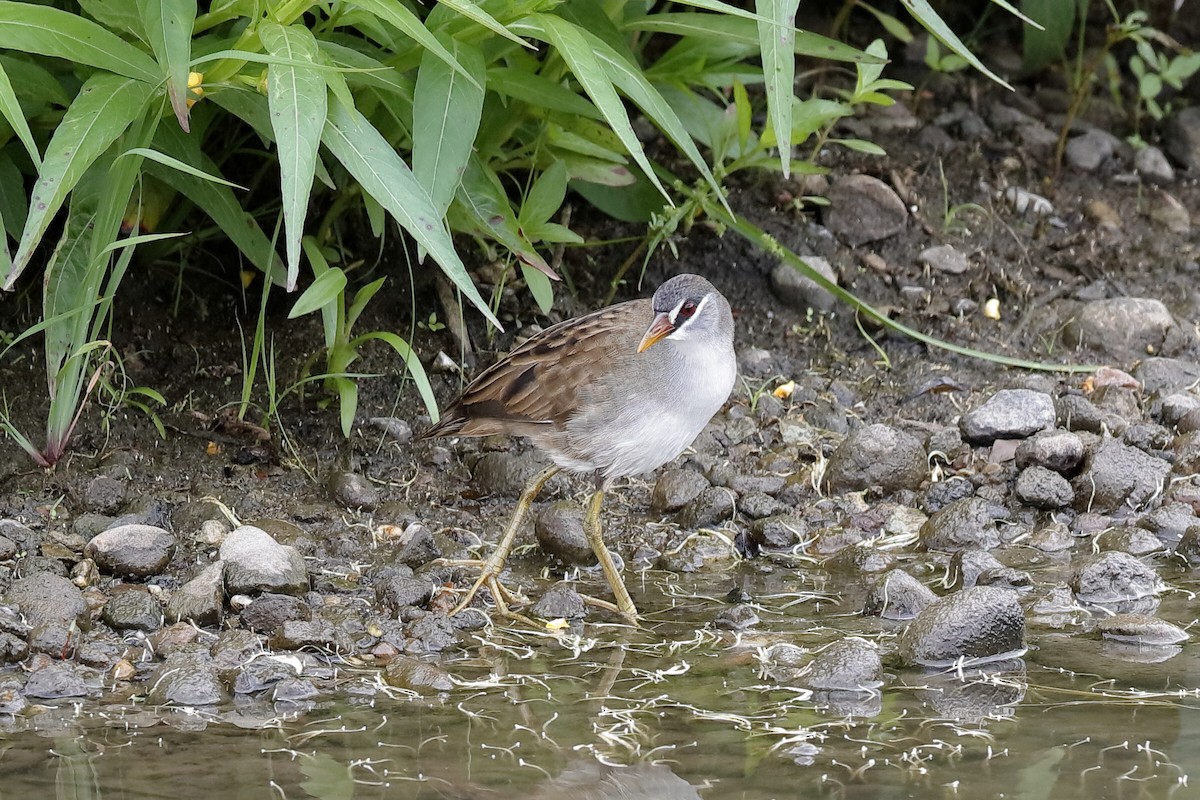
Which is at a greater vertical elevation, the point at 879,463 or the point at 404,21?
the point at 404,21

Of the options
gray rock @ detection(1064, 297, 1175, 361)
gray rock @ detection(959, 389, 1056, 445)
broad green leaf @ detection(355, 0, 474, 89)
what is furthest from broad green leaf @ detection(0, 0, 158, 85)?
gray rock @ detection(1064, 297, 1175, 361)

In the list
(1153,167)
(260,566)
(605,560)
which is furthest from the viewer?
(1153,167)

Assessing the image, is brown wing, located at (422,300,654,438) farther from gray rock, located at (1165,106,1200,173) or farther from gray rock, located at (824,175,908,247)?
gray rock, located at (1165,106,1200,173)

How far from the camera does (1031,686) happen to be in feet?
13.1

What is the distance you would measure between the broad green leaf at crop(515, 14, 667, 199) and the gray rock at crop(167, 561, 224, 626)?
174cm

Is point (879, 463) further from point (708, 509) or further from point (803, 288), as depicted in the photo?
point (803, 288)

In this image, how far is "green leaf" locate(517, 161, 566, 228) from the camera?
5.17 meters

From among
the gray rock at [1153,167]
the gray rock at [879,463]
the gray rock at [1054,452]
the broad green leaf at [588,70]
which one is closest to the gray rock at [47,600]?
the broad green leaf at [588,70]

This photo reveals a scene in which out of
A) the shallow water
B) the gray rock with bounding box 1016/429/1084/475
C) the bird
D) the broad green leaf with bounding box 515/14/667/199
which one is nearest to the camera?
the shallow water

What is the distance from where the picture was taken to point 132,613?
14.0 ft

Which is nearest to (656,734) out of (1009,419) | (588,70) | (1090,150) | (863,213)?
(588,70)

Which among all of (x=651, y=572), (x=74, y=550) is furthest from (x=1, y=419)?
(x=651, y=572)

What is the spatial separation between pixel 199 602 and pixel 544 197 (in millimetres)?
1824

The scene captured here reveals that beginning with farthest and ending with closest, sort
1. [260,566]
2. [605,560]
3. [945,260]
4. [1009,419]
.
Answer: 1. [945,260]
2. [1009,419]
3. [605,560]
4. [260,566]
